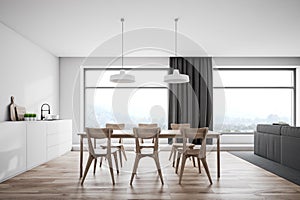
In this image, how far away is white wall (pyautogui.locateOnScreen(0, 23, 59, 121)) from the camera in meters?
5.10

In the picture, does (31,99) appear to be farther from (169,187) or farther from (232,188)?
(232,188)

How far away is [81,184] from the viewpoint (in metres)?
3.88

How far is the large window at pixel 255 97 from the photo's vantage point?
27.8ft

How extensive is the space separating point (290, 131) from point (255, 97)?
374cm

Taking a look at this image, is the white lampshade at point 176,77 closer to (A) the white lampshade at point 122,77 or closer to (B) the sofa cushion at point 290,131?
(A) the white lampshade at point 122,77

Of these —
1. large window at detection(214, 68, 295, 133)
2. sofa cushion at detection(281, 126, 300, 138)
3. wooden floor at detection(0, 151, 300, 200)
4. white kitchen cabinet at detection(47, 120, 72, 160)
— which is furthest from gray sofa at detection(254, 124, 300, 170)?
white kitchen cabinet at detection(47, 120, 72, 160)

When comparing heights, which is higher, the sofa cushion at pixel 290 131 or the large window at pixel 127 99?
the large window at pixel 127 99

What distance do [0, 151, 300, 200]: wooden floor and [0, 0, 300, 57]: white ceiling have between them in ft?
7.77

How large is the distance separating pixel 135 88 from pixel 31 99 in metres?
2.89

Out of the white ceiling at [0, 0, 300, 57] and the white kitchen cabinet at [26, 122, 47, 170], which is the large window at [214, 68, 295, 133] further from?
the white kitchen cabinet at [26, 122, 47, 170]

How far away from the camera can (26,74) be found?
5.93 m

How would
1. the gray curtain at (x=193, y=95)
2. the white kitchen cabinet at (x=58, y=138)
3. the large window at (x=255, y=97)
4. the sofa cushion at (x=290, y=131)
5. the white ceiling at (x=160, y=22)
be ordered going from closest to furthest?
the white ceiling at (x=160, y=22) < the sofa cushion at (x=290, y=131) < the white kitchen cabinet at (x=58, y=138) < the gray curtain at (x=193, y=95) < the large window at (x=255, y=97)

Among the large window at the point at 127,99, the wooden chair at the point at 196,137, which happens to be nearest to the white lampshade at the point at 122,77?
the wooden chair at the point at 196,137

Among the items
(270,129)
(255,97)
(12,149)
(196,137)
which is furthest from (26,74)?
(255,97)
